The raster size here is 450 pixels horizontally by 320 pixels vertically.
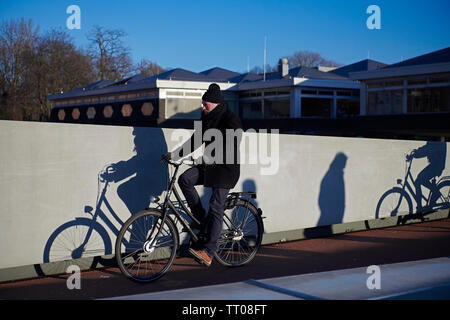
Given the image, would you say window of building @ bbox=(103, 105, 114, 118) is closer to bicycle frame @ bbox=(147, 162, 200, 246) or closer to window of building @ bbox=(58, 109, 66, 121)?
window of building @ bbox=(58, 109, 66, 121)

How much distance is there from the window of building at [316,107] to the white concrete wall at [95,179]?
1436 inches

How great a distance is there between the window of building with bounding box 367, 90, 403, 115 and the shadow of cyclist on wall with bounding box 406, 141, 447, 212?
1159 inches

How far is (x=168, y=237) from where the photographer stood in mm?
5309

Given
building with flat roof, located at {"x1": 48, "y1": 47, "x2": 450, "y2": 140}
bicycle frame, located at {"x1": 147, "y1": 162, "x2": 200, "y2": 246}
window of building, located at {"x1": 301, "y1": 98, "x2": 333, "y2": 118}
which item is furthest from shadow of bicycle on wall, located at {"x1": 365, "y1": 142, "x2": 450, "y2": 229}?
window of building, located at {"x1": 301, "y1": 98, "x2": 333, "y2": 118}

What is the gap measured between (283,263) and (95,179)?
94.5 inches

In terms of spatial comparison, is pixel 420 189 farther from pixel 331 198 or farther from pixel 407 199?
pixel 331 198

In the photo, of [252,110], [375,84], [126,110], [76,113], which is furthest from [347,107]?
[76,113]

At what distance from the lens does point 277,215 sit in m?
7.64

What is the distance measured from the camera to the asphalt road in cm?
490

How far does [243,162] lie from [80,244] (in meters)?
2.54

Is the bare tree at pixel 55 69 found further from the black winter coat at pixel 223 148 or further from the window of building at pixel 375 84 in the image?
the black winter coat at pixel 223 148

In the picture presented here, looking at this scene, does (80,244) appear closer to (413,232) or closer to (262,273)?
(262,273)

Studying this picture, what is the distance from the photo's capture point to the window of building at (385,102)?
128ft
